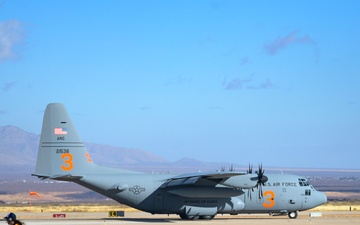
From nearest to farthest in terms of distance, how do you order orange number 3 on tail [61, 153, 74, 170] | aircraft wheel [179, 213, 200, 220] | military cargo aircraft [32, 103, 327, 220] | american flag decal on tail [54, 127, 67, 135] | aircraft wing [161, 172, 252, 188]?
aircraft wing [161, 172, 252, 188] → military cargo aircraft [32, 103, 327, 220] → orange number 3 on tail [61, 153, 74, 170] → american flag decal on tail [54, 127, 67, 135] → aircraft wheel [179, 213, 200, 220]

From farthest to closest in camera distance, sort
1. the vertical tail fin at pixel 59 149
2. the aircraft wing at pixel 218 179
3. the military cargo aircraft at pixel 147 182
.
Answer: the military cargo aircraft at pixel 147 182, the vertical tail fin at pixel 59 149, the aircraft wing at pixel 218 179

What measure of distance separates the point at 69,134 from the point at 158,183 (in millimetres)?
8204

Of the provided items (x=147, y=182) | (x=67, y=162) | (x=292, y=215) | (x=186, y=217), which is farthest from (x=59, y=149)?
(x=292, y=215)

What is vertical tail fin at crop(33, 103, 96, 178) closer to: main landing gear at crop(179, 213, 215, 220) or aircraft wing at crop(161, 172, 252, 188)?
aircraft wing at crop(161, 172, 252, 188)

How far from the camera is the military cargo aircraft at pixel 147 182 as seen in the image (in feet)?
180

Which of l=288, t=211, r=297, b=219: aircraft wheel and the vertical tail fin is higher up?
the vertical tail fin

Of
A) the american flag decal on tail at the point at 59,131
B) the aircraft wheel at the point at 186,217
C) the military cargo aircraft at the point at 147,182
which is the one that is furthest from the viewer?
the aircraft wheel at the point at 186,217

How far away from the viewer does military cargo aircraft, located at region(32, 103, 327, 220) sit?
54.7 m

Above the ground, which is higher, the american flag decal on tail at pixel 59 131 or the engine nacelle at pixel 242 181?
the american flag decal on tail at pixel 59 131

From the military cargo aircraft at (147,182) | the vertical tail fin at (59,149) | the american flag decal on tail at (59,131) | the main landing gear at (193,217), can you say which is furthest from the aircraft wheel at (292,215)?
the american flag decal on tail at (59,131)

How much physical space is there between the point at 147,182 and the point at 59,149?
24.7 feet

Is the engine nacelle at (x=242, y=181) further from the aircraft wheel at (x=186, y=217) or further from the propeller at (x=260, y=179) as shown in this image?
the aircraft wheel at (x=186, y=217)

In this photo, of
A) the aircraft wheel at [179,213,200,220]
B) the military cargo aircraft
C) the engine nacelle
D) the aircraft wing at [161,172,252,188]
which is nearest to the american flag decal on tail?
the military cargo aircraft

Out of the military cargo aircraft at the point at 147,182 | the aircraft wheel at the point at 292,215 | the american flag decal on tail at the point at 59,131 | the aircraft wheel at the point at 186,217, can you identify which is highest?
the american flag decal on tail at the point at 59,131
